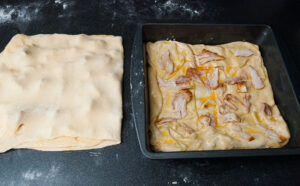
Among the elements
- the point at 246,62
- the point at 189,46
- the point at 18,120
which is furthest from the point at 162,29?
the point at 18,120

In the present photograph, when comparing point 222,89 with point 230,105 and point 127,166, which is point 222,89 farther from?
point 127,166

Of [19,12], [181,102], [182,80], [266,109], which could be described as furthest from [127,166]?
[19,12]

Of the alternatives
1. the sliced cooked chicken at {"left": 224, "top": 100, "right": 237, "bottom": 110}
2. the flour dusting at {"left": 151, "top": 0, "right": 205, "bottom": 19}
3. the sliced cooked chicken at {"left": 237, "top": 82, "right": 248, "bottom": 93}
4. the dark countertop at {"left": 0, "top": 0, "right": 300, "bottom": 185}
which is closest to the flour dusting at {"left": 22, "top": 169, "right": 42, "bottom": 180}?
the dark countertop at {"left": 0, "top": 0, "right": 300, "bottom": 185}

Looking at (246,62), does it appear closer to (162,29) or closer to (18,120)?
(162,29)

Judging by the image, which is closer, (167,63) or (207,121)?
(207,121)

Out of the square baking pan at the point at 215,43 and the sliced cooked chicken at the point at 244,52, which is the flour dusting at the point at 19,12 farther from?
the sliced cooked chicken at the point at 244,52

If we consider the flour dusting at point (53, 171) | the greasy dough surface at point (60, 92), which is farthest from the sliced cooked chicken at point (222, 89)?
the flour dusting at point (53, 171)

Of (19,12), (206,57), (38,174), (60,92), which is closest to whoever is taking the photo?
(38,174)
